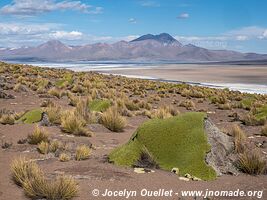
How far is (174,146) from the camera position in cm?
734

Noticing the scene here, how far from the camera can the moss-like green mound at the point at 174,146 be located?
6914 millimetres

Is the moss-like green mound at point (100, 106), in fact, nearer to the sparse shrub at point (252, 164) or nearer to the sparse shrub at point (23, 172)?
the sparse shrub at point (252, 164)

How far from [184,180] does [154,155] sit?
94cm

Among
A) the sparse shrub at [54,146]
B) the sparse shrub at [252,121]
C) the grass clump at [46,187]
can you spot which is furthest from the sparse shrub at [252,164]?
the sparse shrub at [252,121]

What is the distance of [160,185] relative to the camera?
20.6 feet

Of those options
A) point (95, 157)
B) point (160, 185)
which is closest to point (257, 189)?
point (160, 185)

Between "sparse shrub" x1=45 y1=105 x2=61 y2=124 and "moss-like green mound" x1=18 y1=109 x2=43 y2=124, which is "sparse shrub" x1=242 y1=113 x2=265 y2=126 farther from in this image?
"moss-like green mound" x1=18 y1=109 x2=43 y2=124

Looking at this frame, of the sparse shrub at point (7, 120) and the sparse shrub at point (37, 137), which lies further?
the sparse shrub at point (7, 120)

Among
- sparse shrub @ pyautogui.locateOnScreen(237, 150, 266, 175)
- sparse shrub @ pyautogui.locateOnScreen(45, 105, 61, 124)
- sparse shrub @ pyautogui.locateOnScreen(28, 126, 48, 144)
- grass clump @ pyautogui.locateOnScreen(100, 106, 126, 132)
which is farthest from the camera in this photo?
sparse shrub @ pyautogui.locateOnScreen(45, 105, 61, 124)

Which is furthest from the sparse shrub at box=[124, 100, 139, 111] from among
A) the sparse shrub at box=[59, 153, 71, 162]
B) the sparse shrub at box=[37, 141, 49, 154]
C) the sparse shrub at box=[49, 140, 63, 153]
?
the sparse shrub at box=[59, 153, 71, 162]

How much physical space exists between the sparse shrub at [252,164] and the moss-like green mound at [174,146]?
2.47 ft

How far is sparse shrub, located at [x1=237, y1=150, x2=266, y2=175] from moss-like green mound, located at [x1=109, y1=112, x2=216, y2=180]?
2.47 ft

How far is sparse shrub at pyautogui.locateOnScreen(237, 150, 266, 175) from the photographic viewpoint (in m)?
7.15

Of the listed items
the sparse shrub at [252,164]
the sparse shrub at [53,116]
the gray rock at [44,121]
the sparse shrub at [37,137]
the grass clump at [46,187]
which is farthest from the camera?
the sparse shrub at [53,116]
